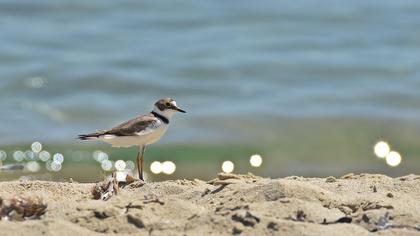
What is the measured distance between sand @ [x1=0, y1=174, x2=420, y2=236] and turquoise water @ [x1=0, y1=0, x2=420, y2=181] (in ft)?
16.3

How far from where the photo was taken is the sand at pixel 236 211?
4375 mm

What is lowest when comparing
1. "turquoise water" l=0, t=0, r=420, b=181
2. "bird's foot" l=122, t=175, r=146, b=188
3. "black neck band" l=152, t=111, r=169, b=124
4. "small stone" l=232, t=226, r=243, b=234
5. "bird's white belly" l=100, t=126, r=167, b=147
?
"small stone" l=232, t=226, r=243, b=234

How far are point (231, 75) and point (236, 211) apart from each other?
9667 mm

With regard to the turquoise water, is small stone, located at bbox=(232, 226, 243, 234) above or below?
below

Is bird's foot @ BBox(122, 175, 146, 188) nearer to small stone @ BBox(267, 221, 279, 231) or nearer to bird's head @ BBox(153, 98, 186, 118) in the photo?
bird's head @ BBox(153, 98, 186, 118)

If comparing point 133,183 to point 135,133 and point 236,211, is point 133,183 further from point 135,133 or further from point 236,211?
point 236,211

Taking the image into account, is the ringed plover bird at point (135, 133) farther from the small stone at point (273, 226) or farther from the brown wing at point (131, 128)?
the small stone at point (273, 226)

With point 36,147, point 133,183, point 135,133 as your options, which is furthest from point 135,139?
point 36,147

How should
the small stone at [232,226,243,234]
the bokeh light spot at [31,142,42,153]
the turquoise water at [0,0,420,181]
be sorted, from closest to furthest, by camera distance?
1. the small stone at [232,226,243,234]
2. the bokeh light spot at [31,142,42,153]
3. the turquoise water at [0,0,420,181]

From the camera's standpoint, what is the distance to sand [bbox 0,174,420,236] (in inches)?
172

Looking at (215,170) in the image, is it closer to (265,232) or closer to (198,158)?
(198,158)

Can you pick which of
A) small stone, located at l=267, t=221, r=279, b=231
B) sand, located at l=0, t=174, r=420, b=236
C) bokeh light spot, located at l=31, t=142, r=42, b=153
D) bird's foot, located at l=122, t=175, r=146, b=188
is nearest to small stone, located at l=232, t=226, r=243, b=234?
sand, located at l=0, t=174, r=420, b=236

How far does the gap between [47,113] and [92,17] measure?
17.5 feet

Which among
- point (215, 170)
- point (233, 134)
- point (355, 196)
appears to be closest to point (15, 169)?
point (215, 170)
